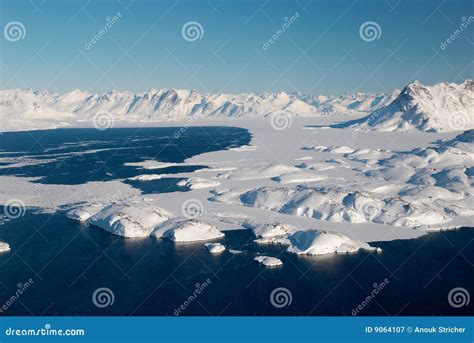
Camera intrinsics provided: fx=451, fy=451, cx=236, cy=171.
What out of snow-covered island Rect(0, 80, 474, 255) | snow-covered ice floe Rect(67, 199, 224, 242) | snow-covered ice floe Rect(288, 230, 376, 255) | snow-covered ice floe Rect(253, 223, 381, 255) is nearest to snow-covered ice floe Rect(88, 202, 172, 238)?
snow-covered ice floe Rect(67, 199, 224, 242)

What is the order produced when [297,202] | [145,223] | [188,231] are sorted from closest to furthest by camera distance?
[188,231] < [145,223] < [297,202]

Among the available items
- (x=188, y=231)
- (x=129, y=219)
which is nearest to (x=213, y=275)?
(x=188, y=231)

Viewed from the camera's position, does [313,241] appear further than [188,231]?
No

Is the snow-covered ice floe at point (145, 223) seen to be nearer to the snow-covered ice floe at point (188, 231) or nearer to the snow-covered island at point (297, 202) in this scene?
the snow-covered ice floe at point (188, 231)

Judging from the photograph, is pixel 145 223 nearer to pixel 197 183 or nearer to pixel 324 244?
pixel 324 244

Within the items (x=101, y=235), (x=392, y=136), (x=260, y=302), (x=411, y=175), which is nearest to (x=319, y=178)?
(x=411, y=175)

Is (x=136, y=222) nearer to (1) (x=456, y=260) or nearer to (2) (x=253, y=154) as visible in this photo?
(1) (x=456, y=260)

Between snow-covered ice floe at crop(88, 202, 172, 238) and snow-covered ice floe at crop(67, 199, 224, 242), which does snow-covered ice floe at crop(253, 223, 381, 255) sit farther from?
snow-covered ice floe at crop(88, 202, 172, 238)

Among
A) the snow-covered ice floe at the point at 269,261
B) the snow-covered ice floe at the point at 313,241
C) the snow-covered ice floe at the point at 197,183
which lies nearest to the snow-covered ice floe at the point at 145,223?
the snow-covered ice floe at the point at 313,241
